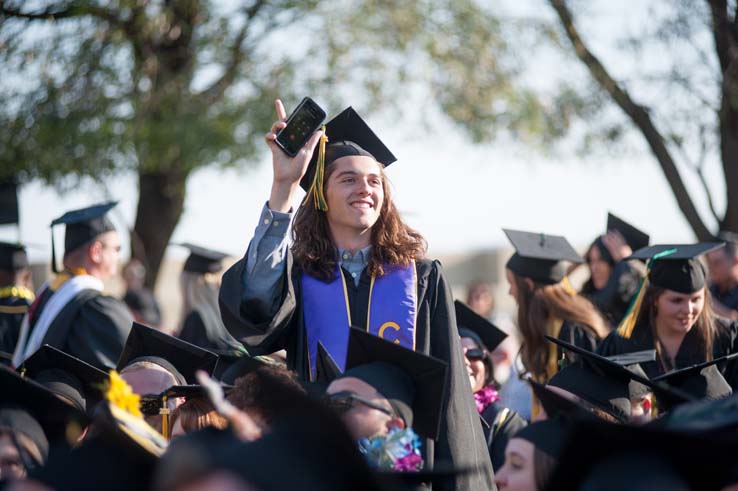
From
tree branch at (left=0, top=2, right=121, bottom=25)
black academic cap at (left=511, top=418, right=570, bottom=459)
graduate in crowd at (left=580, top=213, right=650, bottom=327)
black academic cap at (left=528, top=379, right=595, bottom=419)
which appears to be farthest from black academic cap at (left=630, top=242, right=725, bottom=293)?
tree branch at (left=0, top=2, right=121, bottom=25)

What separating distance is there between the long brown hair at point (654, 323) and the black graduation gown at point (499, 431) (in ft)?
2.55

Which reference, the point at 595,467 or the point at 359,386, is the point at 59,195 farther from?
the point at 595,467

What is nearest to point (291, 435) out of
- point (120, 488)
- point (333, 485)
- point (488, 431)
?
point (333, 485)

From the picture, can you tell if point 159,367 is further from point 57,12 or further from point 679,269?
point 57,12

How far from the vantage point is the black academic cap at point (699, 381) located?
4.25m

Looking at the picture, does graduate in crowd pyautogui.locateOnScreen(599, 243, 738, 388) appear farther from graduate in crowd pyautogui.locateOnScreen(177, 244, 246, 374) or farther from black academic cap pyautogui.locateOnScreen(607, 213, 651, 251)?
graduate in crowd pyautogui.locateOnScreen(177, 244, 246, 374)

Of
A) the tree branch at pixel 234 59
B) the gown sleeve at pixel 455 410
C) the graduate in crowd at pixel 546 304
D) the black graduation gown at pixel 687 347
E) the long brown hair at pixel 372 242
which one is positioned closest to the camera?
the gown sleeve at pixel 455 410

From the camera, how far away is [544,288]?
647cm

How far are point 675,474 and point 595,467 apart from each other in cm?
18

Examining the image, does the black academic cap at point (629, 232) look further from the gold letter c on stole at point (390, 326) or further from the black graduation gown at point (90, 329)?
the gold letter c on stole at point (390, 326)

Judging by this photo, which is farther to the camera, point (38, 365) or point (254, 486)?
point (38, 365)

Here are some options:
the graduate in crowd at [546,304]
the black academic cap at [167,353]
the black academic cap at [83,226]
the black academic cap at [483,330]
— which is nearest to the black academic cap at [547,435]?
A: the black academic cap at [167,353]

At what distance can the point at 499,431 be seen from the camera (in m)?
5.20

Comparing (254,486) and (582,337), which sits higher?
(254,486)
